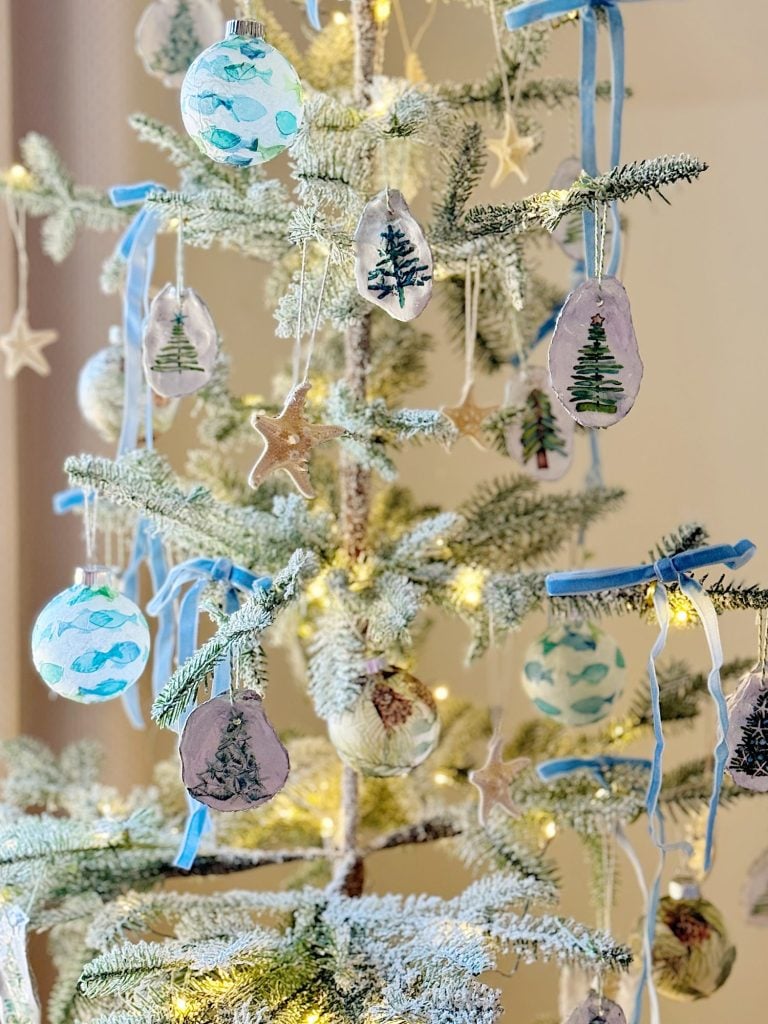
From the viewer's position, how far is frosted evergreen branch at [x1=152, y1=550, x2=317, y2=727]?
678 millimetres

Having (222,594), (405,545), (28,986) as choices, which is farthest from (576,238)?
(28,986)

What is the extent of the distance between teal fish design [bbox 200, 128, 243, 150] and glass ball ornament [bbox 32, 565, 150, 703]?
28cm

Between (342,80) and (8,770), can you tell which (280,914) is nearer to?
(8,770)

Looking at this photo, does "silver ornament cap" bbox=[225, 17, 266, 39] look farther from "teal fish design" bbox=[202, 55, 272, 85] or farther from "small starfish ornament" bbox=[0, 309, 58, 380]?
"small starfish ornament" bbox=[0, 309, 58, 380]

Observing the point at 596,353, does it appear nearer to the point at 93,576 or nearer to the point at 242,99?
the point at 242,99

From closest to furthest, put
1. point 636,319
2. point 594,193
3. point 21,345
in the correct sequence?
1. point 594,193
2. point 21,345
3. point 636,319

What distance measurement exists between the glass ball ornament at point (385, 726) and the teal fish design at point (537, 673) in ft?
0.39

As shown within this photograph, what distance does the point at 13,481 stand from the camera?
121cm

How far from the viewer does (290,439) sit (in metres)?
0.73

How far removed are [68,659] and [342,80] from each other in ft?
1.72

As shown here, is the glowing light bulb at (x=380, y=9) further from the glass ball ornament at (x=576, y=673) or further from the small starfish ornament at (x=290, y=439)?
the glass ball ornament at (x=576, y=673)

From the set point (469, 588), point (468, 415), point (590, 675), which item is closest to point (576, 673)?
point (590, 675)

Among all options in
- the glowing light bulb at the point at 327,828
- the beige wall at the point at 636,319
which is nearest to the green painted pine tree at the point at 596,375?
the glowing light bulb at the point at 327,828

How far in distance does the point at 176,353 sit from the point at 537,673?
0.37 m
